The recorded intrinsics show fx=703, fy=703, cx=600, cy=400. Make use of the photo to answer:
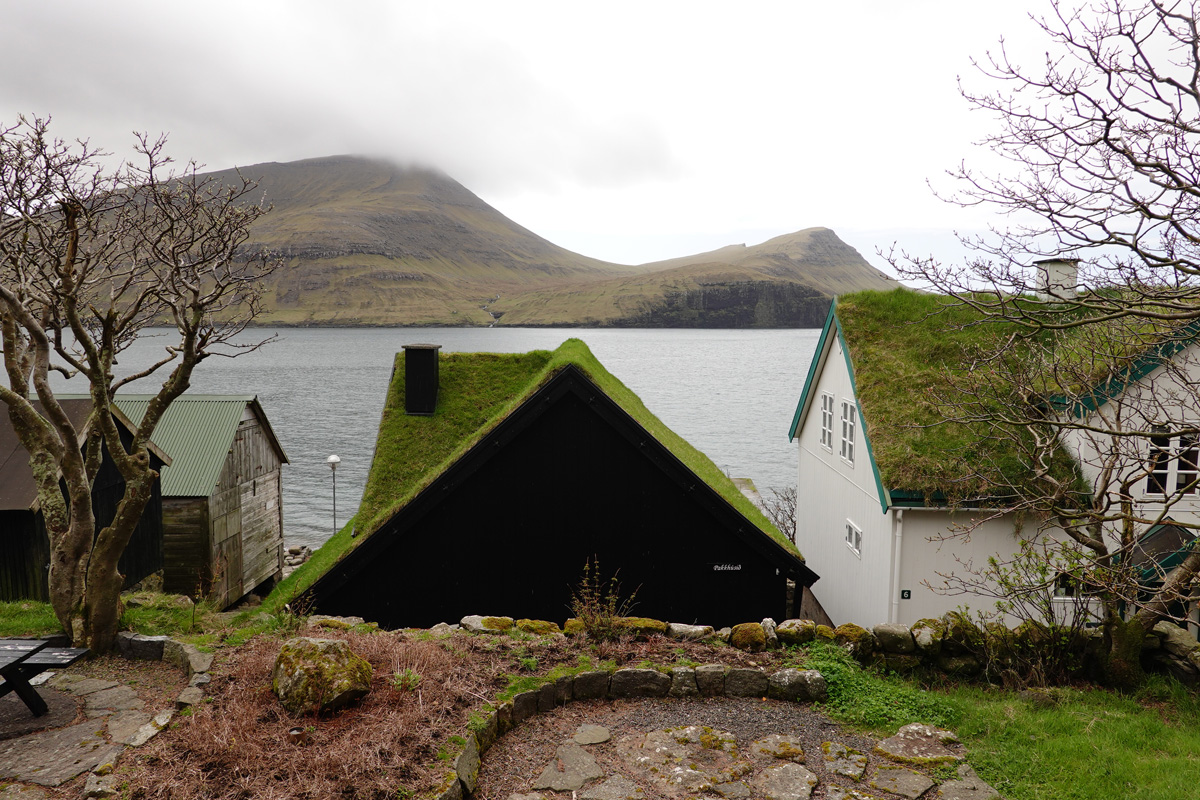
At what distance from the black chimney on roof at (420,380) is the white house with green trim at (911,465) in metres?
9.81

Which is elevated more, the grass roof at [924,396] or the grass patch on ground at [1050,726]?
the grass roof at [924,396]

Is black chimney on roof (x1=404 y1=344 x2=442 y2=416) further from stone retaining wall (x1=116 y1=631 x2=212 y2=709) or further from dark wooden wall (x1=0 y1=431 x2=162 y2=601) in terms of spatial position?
stone retaining wall (x1=116 y1=631 x2=212 y2=709)

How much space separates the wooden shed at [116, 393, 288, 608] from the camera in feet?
75.5

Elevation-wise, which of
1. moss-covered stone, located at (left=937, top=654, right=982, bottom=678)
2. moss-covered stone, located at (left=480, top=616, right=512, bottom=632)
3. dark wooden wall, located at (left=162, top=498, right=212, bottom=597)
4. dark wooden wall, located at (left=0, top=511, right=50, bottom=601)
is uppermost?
moss-covered stone, located at (left=480, top=616, right=512, bottom=632)

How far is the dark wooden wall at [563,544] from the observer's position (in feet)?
41.5

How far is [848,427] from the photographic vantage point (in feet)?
55.4

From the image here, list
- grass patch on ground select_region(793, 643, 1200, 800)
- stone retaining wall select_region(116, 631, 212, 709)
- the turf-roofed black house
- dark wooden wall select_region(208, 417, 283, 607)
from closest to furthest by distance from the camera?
grass patch on ground select_region(793, 643, 1200, 800) < stone retaining wall select_region(116, 631, 212, 709) < the turf-roofed black house < dark wooden wall select_region(208, 417, 283, 607)

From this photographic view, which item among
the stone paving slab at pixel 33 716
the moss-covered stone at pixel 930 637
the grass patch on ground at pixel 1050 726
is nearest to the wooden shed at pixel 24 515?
the stone paving slab at pixel 33 716

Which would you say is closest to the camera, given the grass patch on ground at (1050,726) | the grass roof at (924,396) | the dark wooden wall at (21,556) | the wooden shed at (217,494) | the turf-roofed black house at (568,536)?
the grass patch on ground at (1050,726)

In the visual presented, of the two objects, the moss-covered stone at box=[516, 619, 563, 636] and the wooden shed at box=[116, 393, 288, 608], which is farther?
the wooden shed at box=[116, 393, 288, 608]

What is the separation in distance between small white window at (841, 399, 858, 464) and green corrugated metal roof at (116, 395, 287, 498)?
781 inches

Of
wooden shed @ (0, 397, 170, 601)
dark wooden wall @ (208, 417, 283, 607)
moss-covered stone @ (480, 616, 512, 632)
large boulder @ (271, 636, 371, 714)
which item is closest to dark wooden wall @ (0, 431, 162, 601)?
wooden shed @ (0, 397, 170, 601)

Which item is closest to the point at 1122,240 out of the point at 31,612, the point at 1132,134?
the point at 1132,134

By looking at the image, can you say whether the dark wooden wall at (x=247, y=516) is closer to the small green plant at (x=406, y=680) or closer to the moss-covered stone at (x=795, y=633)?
the small green plant at (x=406, y=680)
